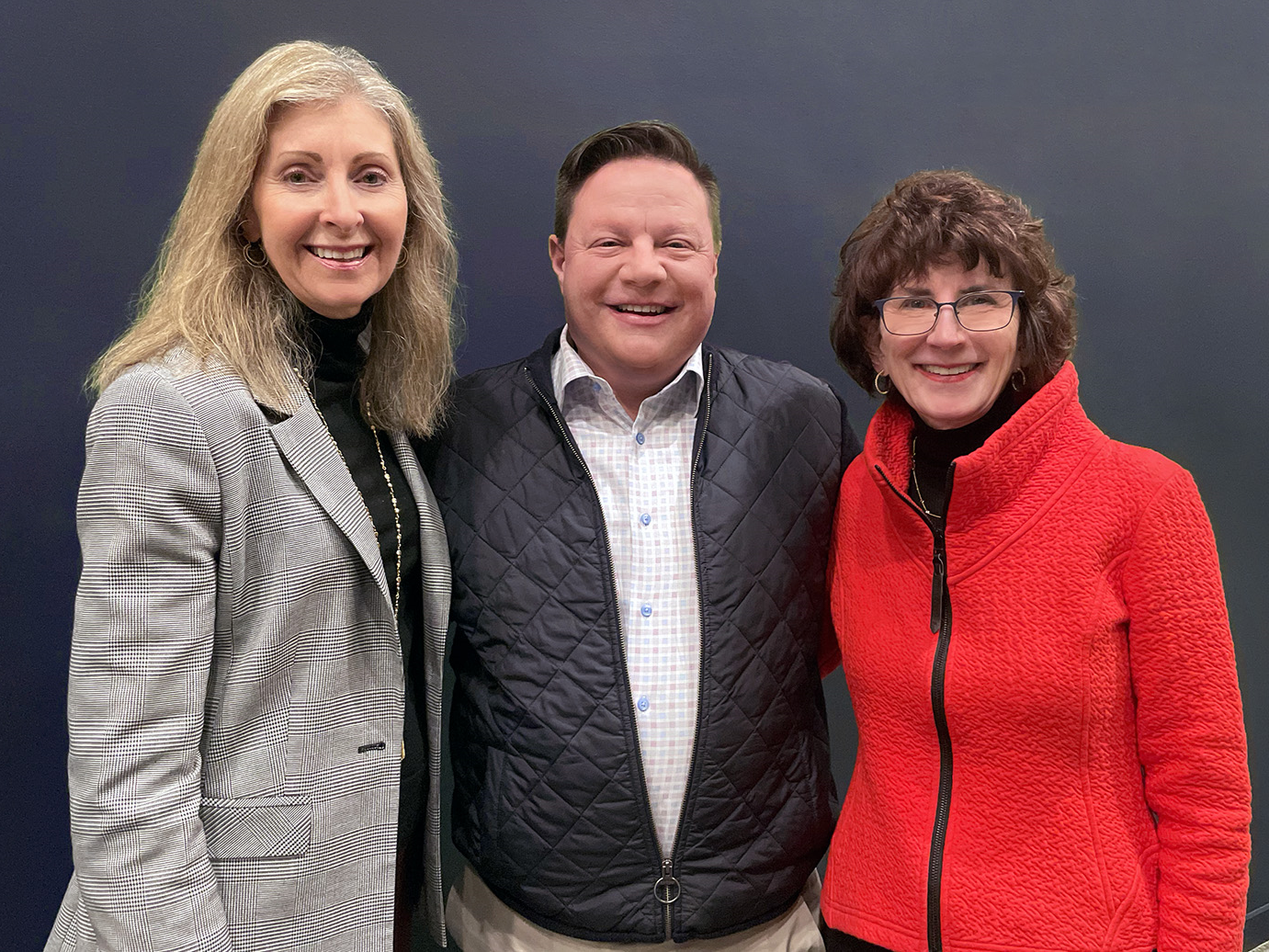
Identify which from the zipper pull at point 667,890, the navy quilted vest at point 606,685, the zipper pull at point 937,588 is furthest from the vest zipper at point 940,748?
the zipper pull at point 667,890

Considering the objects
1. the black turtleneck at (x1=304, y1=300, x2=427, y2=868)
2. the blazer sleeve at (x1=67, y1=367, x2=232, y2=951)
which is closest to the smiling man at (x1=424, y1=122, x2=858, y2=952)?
the black turtleneck at (x1=304, y1=300, x2=427, y2=868)

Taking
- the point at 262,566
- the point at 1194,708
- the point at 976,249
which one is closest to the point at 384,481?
the point at 262,566

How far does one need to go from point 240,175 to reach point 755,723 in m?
1.12

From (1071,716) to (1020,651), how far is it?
0.11 m

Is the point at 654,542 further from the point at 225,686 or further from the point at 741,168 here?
the point at 741,168

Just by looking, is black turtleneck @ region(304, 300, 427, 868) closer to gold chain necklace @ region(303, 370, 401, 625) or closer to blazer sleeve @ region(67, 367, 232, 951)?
gold chain necklace @ region(303, 370, 401, 625)

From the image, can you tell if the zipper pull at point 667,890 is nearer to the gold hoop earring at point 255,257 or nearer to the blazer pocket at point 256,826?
the blazer pocket at point 256,826

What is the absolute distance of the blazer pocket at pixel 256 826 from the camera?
1.30m

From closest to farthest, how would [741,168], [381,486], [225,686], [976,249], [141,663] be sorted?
[141,663] → [225,686] → [976,249] → [381,486] → [741,168]

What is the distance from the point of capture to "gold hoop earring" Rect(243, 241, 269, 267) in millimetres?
1437

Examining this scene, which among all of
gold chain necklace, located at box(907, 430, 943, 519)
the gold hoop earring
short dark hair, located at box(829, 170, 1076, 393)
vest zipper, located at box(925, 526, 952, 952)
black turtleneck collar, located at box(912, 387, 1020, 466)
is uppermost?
short dark hair, located at box(829, 170, 1076, 393)

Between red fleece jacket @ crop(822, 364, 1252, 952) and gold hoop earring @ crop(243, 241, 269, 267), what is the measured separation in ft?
3.34

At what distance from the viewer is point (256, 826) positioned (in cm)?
133

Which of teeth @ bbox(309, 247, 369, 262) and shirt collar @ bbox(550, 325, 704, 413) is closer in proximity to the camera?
teeth @ bbox(309, 247, 369, 262)
